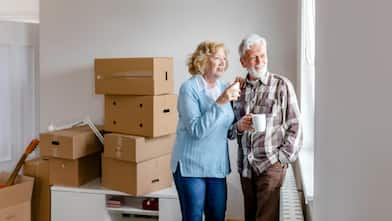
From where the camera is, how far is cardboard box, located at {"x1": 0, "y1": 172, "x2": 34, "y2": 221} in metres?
3.29

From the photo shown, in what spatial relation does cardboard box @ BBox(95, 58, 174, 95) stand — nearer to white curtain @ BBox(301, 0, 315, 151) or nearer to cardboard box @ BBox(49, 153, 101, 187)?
cardboard box @ BBox(49, 153, 101, 187)

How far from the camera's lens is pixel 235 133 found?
97.2 inches

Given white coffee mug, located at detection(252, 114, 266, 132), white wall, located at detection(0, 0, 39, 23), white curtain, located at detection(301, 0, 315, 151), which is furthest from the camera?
white wall, located at detection(0, 0, 39, 23)

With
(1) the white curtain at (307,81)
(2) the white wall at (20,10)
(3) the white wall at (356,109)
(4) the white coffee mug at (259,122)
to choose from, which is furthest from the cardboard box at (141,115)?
(3) the white wall at (356,109)

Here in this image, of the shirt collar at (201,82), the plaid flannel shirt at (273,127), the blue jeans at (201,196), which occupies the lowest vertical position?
the blue jeans at (201,196)

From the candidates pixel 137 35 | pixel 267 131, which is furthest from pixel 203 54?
pixel 137 35

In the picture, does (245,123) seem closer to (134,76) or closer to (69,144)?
(134,76)

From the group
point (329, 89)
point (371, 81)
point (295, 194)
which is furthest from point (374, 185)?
point (295, 194)

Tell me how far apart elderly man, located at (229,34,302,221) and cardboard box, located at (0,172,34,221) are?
1833 mm

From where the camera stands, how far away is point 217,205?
2.59 m

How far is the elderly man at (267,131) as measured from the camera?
217cm

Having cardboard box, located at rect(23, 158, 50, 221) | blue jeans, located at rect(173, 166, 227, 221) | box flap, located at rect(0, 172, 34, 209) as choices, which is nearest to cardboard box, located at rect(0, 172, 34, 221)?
box flap, located at rect(0, 172, 34, 209)

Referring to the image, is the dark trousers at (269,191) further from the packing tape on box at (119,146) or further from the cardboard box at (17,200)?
the cardboard box at (17,200)

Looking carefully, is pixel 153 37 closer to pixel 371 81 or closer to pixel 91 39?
pixel 91 39
